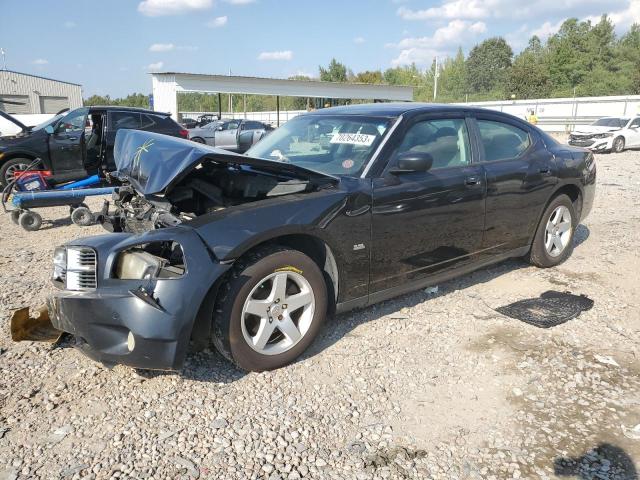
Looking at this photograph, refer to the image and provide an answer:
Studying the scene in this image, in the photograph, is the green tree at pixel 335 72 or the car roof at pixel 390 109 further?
the green tree at pixel 335 72

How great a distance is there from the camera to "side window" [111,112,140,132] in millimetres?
10234

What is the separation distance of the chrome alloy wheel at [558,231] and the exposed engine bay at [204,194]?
304 centimetres

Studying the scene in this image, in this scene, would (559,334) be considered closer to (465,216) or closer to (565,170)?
(465,216)

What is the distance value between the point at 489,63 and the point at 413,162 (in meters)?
99.4

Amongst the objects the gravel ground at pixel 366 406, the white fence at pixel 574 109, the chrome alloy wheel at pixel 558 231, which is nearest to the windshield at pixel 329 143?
the gravel ground at pixel 366 406

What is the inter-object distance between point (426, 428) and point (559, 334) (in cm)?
170

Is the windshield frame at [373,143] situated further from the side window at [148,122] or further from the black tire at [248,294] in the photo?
the side window at [148,122]

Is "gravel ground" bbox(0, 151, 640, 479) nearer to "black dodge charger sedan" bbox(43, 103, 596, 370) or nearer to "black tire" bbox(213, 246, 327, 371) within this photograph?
"black tire" bbox(213, 246, 327, 371)

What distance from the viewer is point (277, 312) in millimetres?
3184

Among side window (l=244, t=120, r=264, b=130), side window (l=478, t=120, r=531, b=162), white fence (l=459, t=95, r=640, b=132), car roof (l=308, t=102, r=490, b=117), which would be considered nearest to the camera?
car roof (l=308, t=102, r=490, b=117)

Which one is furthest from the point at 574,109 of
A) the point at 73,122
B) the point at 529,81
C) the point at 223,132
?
the point at 73,122

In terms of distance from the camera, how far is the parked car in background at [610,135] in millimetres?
19078

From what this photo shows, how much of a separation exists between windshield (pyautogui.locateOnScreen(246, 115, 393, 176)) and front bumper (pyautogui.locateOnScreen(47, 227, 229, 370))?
4.39 ft

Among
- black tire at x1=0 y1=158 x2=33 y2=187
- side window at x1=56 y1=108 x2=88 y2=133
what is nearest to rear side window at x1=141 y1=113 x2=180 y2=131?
side window at x1=56 y1=108 x2=88 y2=133
